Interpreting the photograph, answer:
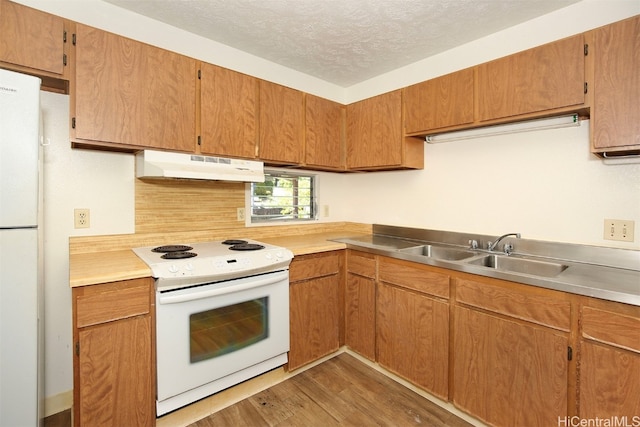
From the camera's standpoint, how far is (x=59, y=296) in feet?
5.91

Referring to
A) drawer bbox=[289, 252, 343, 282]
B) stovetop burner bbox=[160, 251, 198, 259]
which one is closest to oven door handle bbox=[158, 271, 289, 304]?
drawer bbox=[289, 252, 343, 282]

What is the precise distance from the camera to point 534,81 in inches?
68.1

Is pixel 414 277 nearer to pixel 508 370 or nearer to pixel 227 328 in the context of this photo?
pixel 508 370

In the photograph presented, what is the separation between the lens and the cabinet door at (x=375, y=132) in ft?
8.05

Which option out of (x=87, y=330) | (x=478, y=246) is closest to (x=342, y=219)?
(x=478, y=246)

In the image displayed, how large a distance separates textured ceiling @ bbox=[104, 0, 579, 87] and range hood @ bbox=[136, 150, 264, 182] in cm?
93

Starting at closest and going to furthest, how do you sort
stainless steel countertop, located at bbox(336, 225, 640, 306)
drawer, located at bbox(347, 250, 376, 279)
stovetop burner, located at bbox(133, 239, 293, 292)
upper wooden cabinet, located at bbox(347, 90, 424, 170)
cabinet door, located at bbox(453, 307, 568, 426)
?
stainless steel countertop, located at bbox(336, 225, 640, 306)
cabinet door, located at bbox(453, 307, 568, 426)
stovetop burner, located at bbox(133, 239, 293, 292)
drawer, located at bbox(347, 250, 376, 279)
upper wooden cabinet, located at bbox(347, 90, 424, 170)

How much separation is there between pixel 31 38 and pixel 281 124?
1445 millimetres

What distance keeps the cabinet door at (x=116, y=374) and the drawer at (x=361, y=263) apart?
1.42 metres

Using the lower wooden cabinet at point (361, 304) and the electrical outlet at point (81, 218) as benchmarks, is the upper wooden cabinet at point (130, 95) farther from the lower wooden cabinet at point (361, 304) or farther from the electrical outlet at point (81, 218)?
the lower wooden cabinet at point (361, 304)

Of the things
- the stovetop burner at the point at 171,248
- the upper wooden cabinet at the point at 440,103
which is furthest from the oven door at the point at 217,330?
the upper wooden cabinet at the point at 440,103

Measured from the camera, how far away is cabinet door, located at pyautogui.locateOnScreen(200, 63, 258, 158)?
202 centimetres

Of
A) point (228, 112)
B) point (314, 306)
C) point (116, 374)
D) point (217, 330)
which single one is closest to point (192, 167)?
point (228, 112)

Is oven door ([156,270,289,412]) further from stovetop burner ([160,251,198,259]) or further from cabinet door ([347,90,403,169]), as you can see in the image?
cabinet door ([347,90,403,169])
